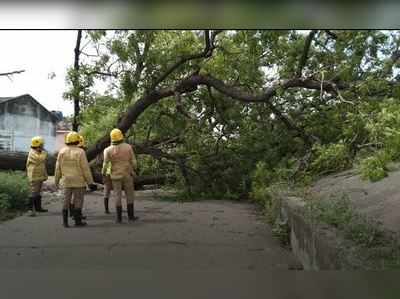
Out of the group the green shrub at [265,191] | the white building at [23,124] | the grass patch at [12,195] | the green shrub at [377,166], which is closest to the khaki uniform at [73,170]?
the grass patch at [12,195]

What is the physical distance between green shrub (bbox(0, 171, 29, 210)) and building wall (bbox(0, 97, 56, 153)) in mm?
3035

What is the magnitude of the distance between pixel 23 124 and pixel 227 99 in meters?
10.8

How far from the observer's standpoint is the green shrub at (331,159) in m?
8.07

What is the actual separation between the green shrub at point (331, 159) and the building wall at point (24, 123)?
26.2 feet

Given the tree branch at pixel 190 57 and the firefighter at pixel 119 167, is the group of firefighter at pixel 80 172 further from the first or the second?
the tree branch at pixel 190 57

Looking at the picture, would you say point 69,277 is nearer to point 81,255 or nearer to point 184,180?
point 81,255

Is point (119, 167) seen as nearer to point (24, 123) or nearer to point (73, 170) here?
point (73, 170)

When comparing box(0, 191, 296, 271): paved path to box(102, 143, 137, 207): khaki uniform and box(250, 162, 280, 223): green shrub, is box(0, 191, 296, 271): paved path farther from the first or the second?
box(102, 143, 137, 207): khaki uniform

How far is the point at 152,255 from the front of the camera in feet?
21.4

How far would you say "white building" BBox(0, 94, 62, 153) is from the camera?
13.5 meters

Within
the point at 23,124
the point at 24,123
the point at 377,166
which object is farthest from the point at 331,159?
the point at 23,124

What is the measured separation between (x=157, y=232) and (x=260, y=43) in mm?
Answer: 4665

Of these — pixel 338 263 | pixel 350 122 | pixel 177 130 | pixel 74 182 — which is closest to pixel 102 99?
pixel 177 130

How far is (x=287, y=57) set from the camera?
11.4m
